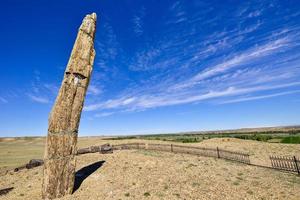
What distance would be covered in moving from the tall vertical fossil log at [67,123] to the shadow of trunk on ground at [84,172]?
1413 mm

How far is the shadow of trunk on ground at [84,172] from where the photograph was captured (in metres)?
14.6

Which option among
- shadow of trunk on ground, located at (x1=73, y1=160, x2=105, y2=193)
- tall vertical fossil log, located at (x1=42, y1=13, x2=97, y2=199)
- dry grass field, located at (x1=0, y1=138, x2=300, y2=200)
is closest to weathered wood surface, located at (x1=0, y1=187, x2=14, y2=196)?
dry grass field, located at (x1=0, y1=138, x2=300, y2=200)

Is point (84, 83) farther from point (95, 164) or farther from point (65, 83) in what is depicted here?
point (95, 164)

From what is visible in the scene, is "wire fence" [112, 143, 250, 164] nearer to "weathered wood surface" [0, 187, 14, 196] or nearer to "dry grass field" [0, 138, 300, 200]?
"dry grass field" [0, 138, 300, 200]

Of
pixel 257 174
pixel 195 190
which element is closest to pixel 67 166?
pixel 195 190

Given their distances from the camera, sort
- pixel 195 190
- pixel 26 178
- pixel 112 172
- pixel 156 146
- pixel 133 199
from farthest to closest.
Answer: pixel 156 146 < pixel 26 178 < pixel 112 172 < pixel 195 190 < pixel 133 199

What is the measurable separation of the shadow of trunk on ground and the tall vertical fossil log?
1.41 metres

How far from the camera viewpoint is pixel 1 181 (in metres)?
18.5

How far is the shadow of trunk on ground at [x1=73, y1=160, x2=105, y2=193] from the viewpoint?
14562mm

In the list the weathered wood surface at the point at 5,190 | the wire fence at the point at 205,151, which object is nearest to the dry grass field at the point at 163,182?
the weathered wood surface at the point at 5,190

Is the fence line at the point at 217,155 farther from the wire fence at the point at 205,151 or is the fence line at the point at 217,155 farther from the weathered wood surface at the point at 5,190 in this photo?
the weathered wood surface at the point at 5,190

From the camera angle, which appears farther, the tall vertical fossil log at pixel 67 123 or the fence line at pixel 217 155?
the fence line at pixel 217 155

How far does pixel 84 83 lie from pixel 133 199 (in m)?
7.37

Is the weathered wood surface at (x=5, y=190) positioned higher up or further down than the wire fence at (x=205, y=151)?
further down
